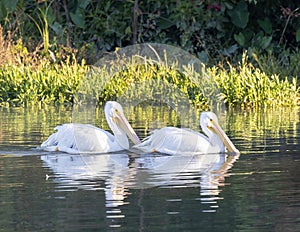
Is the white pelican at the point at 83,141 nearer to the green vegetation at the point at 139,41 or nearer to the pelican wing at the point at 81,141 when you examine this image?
the pelican wing at the point at 81,141

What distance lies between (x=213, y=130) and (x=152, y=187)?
9.39 feet

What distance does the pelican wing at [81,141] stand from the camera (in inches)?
405

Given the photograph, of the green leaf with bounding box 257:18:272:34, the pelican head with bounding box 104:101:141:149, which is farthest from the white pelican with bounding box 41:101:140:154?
the green leaf with bounding box 257:18:272:34

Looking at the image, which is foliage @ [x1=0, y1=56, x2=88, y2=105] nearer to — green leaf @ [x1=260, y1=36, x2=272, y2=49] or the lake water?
green leaf @ [x1=260, y1=36, x2=272, y2=49]

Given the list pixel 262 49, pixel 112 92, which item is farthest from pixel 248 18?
pixel 112 92

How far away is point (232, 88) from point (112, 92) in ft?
6.81

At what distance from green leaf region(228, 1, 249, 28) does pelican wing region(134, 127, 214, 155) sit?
32.9ft

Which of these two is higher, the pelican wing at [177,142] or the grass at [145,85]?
the grass at [145,85]

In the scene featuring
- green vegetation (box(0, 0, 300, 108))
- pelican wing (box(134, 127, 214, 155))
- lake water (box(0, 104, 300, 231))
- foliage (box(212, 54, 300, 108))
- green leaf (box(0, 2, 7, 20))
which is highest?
green leaf (box(0, 2, 7, 20))

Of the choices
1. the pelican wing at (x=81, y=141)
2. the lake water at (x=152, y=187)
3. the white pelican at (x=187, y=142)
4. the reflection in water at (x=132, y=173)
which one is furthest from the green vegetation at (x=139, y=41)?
the reflection in water at (x=132, y=173)

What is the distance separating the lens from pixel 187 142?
1012cm

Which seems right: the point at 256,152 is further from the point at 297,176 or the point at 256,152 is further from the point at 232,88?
the point at 232,88

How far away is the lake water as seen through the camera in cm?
632

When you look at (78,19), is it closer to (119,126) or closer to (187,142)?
(119,126)
